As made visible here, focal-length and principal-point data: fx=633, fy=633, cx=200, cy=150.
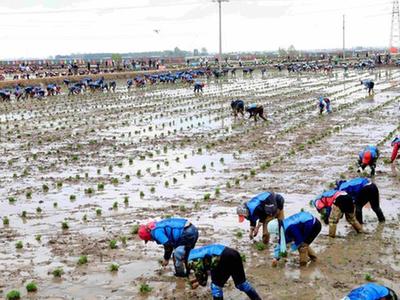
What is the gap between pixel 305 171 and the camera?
1656 cm

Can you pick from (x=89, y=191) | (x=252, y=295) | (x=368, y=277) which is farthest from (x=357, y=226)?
(x=89, y=191)

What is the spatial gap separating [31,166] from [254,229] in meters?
10.4

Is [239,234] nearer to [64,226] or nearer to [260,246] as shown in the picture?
[260,246]

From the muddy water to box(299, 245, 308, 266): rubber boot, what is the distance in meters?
0.12

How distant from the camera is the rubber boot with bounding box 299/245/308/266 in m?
9.24

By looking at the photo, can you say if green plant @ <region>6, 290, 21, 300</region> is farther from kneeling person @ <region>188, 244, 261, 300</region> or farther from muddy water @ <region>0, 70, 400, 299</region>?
kneeling person @ <region>188, 244, 261, 300</region>

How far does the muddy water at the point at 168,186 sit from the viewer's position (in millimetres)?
9211

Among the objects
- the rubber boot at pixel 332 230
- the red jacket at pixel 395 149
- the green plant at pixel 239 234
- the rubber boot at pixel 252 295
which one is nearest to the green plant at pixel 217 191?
the green plant at pixel 239 234

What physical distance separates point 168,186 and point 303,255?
6506 mm

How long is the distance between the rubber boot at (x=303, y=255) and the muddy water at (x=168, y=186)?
12 centimetres

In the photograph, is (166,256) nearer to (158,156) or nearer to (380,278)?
(380,278)

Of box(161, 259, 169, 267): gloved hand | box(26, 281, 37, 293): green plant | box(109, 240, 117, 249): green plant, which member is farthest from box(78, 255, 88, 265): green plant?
box(161, 259, 169, 267): gloved hand

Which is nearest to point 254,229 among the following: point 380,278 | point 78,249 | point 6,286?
point 380,278

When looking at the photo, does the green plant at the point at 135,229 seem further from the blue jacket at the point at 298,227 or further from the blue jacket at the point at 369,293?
the blue jacket at the point at 369,293
